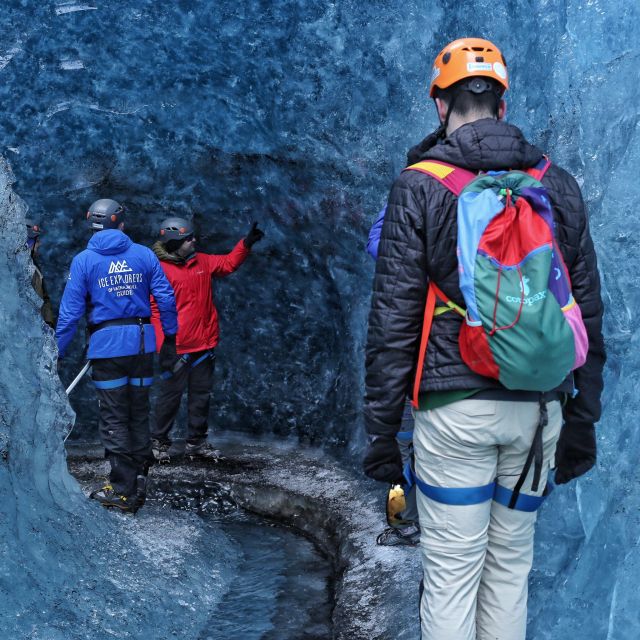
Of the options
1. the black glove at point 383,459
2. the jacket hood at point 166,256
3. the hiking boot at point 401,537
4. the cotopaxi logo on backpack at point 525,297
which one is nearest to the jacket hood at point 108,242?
the jacket hood at point 166,256

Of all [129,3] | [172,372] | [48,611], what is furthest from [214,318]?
[48,611]

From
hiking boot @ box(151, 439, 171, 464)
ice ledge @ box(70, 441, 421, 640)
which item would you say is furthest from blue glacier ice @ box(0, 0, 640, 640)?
hiking boot @ box(151, 439, 171, 464)

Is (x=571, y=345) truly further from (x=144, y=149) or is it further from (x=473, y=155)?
(x=144, y=149)

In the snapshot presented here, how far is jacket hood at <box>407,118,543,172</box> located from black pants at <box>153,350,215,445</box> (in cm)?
468

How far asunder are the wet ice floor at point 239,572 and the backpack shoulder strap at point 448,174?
2.55m

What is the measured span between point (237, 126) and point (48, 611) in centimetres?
406

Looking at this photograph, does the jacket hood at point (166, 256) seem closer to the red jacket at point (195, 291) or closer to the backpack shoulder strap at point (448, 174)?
the red jacket at point (195, 291)

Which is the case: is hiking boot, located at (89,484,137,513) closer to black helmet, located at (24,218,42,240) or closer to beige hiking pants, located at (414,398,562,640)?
black helmet, located at (24,218,42,240)

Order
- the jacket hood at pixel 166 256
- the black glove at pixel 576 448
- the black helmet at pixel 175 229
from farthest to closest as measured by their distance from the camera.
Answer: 1. the jacket hood at pixel 166 256
2. the black helmet at pixel 175 229
3. the black glove at pixel 576 448

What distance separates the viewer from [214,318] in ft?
23.7

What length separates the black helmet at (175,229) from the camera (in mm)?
6820

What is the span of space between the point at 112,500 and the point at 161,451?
53.8 inches

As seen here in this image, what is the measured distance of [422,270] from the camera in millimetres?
2668

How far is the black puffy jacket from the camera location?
2648 mm
